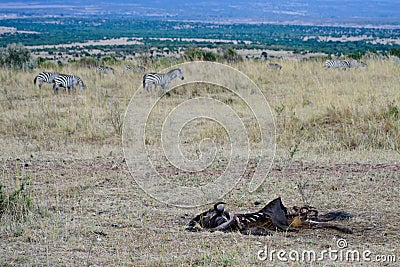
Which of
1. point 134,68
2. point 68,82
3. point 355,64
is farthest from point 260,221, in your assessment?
point 355,64

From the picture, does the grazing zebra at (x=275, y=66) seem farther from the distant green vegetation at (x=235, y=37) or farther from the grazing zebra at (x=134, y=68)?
the distant green vegetation at (x=235, y=37)

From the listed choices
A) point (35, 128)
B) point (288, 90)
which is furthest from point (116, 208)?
point (288, 90)

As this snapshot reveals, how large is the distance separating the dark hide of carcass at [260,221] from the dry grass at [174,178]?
0.15 metres

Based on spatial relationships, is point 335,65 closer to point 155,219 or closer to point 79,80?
point 79,80

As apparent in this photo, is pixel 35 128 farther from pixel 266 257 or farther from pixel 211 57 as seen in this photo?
pixel 211 57

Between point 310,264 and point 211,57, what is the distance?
1708 centimetres

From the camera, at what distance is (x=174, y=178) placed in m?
7.08

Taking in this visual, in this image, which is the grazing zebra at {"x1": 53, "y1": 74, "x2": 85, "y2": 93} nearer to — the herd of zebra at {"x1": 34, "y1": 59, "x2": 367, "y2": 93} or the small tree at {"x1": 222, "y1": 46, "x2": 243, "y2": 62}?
the herd of zebra at {"x1": 34, "y1": 59, "x2": 367, "y2": 93}

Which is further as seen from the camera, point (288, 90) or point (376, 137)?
point (288, 90)

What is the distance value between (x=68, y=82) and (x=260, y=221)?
10184mm

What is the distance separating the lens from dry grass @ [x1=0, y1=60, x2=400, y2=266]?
481cm

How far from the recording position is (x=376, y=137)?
29.8ft

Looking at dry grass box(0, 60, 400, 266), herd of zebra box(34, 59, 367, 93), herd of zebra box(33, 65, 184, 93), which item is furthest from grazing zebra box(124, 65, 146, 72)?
dry grass box(0, 60, 400, 266)

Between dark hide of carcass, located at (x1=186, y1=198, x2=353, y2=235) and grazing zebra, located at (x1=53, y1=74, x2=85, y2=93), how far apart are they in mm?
9793
